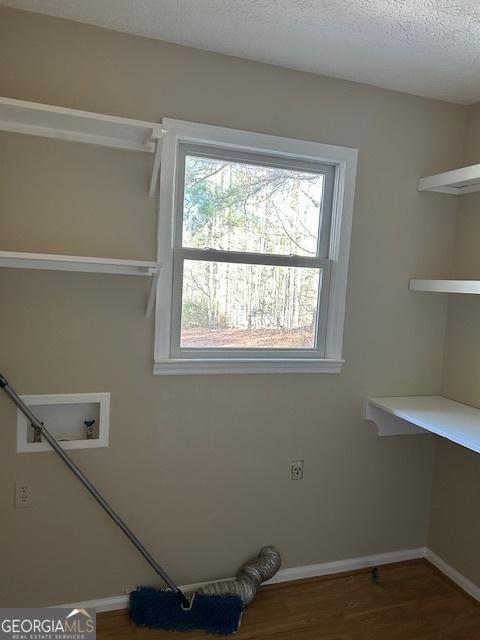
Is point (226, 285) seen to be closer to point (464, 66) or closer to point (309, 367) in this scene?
point (309, 367)

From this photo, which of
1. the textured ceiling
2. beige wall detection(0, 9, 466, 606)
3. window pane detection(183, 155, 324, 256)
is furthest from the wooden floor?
the textured ceiling

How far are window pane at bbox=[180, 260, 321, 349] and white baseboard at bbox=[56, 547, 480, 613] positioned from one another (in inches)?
47.0

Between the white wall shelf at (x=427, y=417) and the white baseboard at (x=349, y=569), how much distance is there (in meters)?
0.74

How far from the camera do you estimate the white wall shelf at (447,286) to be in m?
2.15

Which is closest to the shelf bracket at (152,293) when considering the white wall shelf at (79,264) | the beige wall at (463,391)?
the white wall shelf at (79,264)

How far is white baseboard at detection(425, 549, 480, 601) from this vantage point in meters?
2.43

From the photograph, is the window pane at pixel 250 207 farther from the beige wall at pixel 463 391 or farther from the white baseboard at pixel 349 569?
the white baseboard at pixel 349 569

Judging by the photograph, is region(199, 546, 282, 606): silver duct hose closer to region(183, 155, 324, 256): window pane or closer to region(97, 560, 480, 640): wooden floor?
region(97, 560, 480, 640): wooden floor

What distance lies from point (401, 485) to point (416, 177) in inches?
67.2

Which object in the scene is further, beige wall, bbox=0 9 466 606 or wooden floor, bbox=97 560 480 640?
wooden floor, bbox=97 560 480 640

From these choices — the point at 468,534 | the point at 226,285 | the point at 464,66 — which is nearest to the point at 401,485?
the point at 468,534

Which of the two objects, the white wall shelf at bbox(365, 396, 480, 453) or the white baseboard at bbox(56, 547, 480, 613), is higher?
the white wall shelf at bbox(365, 396, 480, 453)
